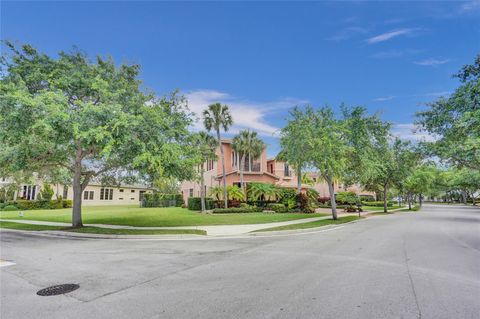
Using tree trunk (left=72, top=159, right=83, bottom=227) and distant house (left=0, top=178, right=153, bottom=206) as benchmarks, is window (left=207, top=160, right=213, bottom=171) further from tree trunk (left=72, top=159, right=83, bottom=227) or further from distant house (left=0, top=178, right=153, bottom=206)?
tree trunk (left=72, top=159, right=83, bottom=227)

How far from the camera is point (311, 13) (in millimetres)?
15477

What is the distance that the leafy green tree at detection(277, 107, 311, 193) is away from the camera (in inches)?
765

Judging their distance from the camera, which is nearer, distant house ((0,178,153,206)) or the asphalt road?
the asphalt road

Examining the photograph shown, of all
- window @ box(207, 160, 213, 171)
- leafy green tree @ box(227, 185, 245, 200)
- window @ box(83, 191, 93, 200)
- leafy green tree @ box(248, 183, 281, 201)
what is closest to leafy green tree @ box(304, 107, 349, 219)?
leafy green tree @ box(248, 183, 281, 201)

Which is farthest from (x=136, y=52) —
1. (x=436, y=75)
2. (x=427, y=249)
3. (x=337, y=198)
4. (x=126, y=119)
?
(x=337, y=198)

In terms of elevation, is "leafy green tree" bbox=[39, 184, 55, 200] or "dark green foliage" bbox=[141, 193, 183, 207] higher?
"leafy green tree" bbox=[39, 184, 55, 200]

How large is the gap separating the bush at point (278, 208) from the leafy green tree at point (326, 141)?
8.62 m

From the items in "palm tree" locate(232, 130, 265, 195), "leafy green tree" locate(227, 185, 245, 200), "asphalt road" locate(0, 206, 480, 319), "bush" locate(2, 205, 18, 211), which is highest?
"palm tree" locate(232, 130, 265, 195)

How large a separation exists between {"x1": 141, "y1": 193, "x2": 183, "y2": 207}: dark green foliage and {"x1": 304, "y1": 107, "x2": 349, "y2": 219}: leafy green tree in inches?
1075

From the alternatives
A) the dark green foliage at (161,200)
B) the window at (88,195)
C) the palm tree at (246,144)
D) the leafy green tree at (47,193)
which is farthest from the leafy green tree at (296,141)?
the window at (88,195)

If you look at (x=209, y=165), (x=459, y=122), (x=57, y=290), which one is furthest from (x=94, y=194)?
(x=459, y=122)

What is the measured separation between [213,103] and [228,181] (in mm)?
10421

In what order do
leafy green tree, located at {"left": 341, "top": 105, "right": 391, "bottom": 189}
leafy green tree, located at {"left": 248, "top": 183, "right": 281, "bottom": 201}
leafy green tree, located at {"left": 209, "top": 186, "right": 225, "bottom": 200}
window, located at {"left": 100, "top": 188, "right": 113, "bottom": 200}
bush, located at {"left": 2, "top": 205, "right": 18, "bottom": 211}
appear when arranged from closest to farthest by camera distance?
leafy green tree, located at {"left": 341, "top": 105, "right": 391, "bottom": 189} → leafy green tree, located at {"left": 248, "top": 183, "right": 281, "bottom": 201} → leafy green tree, located at {"left": 209, "top": 186, "right": 225, "bottom": 200} → bush, located at {"left": 2, "top": 205, "right": 18, "bottom": 211} → window, located at {"left": 100, "top": 188, "right": 113, "bottom": 200}

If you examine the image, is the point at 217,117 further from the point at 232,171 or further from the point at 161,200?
the point at 161,200
